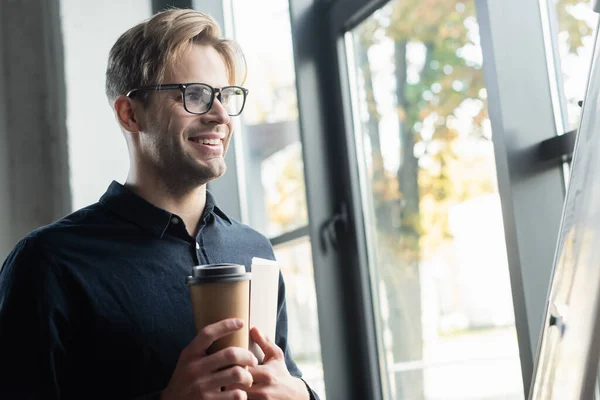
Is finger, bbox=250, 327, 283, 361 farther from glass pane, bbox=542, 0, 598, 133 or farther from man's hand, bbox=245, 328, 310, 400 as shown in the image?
glass pane, bbox=542, 0, 598, 133

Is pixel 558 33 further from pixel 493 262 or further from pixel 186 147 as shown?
pixel 186 147

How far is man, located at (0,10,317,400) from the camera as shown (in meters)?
1.14

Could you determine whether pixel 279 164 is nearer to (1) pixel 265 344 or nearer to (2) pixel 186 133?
(2) pixel 186 133

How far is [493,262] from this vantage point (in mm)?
1520

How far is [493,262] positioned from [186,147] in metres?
0.69

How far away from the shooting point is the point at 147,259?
1.30m

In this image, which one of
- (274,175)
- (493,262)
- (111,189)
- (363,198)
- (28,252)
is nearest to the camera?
(28,252)

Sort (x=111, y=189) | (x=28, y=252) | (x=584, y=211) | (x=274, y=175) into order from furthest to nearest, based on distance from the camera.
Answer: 1. (x=274, y=175)
2. (x=111, y=189)
3. (x=28, y=252)
4. (x=584, y=211)

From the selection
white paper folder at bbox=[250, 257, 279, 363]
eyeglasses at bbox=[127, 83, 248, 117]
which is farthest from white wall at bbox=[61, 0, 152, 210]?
white paper folder at bbox=[250, 257, 279, 363]

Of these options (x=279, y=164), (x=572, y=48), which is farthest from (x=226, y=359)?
(x=279, y=164)

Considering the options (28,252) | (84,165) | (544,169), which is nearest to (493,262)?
(544,169)

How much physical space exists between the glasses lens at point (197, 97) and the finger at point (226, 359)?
526 mm

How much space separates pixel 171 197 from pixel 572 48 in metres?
0.79

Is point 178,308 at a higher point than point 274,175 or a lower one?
lower
